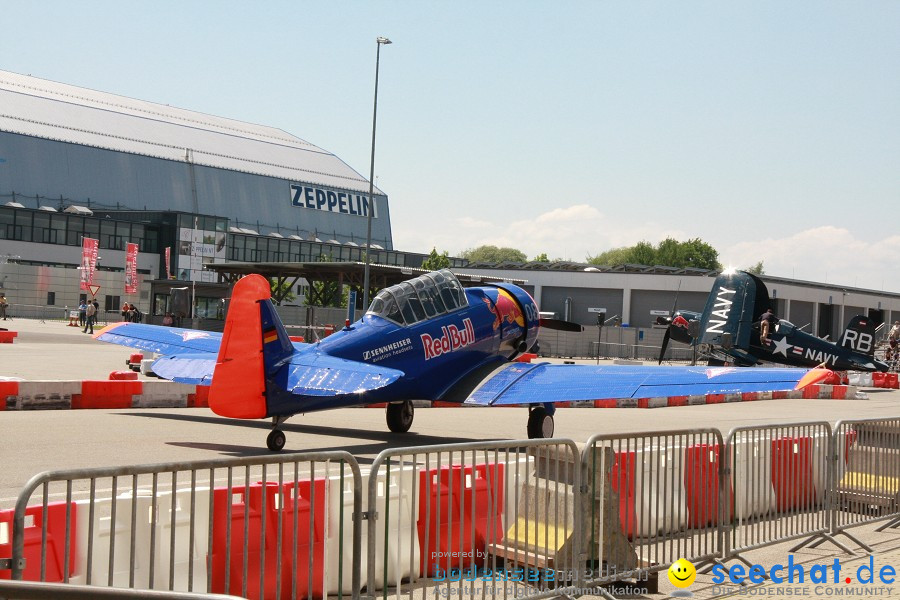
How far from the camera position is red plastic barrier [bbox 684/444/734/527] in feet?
23.9

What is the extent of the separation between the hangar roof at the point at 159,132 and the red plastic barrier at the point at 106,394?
209 feet

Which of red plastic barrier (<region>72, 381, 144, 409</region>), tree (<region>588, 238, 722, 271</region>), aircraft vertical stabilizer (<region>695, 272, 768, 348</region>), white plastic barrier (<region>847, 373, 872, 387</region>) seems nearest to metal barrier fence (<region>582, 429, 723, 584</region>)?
red plastic barrier (<region>72, 381, 144, 409</region>)

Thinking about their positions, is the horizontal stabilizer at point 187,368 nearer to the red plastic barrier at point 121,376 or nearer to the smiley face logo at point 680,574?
the red plastic barrier at point 121,376

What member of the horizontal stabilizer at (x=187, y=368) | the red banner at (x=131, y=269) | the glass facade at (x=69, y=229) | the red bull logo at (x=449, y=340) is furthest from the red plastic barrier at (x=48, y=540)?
the glass facade at (x=69, y=229)

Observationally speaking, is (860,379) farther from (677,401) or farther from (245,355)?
(245,355)

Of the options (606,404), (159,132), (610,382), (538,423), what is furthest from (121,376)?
(159,132)

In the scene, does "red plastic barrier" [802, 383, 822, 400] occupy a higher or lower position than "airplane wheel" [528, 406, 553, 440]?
lower

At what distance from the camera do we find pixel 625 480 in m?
7.01

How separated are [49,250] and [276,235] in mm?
21373

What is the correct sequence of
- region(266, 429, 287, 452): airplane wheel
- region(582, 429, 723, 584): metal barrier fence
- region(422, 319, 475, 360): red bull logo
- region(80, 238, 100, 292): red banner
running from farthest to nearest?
region(80, 238, 100, 292): red banner < region(422, 319, 475, 360): red bull logo < region(266, 429, 287, 452): airplane wheel < region(582, 429, 723, 584): metal barrier fence

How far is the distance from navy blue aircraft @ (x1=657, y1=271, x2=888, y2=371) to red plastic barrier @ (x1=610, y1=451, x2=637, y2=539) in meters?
26.7

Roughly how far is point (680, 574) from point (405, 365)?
735 cm

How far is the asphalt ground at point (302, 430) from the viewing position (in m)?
9.22

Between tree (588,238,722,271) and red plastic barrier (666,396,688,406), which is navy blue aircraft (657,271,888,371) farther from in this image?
tree (588,238,722,271)
